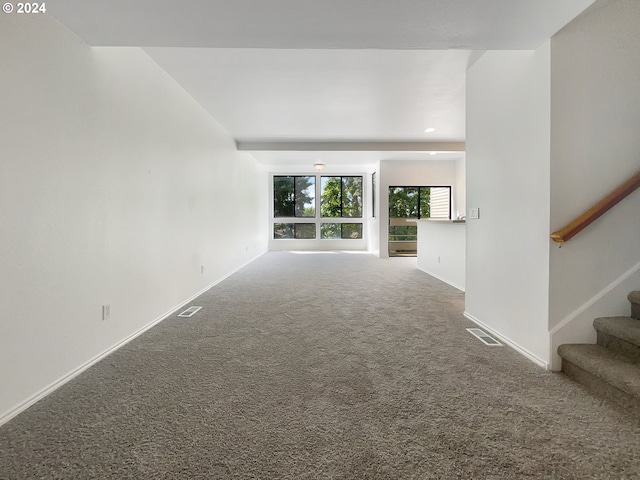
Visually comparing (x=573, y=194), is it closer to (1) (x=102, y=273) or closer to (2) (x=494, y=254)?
(2) (x=494, y=254)

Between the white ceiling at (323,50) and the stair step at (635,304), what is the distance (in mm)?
1829

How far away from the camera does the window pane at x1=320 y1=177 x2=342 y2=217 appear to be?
11148 mm

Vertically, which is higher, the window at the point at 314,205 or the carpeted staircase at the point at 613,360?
the window at the point at 314,205

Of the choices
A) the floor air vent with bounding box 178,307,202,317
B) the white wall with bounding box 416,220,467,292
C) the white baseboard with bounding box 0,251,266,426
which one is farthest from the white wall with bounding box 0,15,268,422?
the white wall with bounding box 416,220,467,292

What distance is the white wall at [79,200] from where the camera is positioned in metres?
1.74

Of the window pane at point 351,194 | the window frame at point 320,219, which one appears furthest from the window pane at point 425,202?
the window pane at point 351,194

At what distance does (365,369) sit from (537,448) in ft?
3.34

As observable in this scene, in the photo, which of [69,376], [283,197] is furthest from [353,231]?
[69,376]

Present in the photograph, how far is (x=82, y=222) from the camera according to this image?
2.23 m

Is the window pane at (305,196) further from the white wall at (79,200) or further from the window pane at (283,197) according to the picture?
the white wall at (79,200)

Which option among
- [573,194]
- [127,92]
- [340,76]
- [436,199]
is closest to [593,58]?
[573,194]

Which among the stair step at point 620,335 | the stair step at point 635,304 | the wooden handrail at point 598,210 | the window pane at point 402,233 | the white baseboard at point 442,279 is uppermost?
the wooden handrail at point 598,210

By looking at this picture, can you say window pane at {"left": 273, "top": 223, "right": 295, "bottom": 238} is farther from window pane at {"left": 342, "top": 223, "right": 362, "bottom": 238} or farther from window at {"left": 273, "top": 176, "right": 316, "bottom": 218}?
window pane at {"left": 342, "top": 223, "right": 362, "bottom": 238}

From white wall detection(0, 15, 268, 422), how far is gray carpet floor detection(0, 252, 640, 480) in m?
0.32
